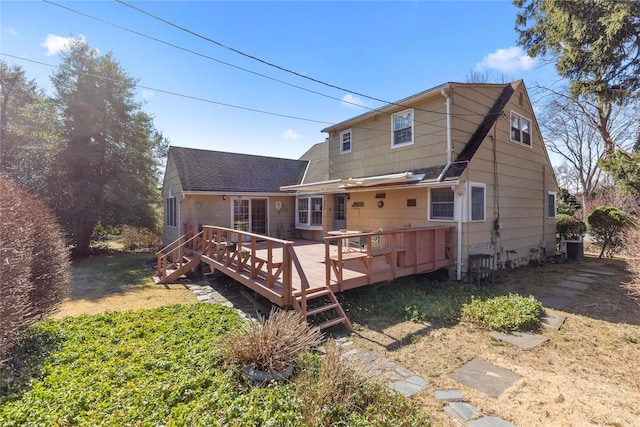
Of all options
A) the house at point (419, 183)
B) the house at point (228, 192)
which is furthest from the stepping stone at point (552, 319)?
the house at point (228, 192)

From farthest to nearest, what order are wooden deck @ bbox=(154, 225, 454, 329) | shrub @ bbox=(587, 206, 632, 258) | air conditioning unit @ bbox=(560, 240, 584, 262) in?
air conditioning unit @ bbox=(560, 240, 584, 262) < shrub @ bbox=(587, 206, 632, 258) < wooden deck @ bbox=(154, 225, 454, 329)

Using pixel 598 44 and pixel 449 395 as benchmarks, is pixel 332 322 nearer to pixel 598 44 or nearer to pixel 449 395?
pixel 449 395

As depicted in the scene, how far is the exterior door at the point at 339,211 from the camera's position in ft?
38.6

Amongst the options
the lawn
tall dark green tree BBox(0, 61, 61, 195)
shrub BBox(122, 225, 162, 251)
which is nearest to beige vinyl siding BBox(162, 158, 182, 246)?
shrub BBox(122, 225, 162, 251)

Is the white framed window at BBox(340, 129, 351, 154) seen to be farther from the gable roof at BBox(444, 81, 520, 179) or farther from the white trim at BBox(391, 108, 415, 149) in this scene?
the gable roof at BBox(444, 81, 520, 179)

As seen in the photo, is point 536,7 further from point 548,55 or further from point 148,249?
point 148,249

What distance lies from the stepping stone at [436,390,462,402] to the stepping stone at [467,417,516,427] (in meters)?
0.35

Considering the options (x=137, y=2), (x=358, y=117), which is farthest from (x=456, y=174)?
(x=137, y=2)

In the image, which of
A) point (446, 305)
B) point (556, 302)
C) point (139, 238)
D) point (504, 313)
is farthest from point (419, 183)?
point (139, 238)

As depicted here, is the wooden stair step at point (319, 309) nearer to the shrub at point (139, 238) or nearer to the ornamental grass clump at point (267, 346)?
the ornamental grass clump at point (267, 346)

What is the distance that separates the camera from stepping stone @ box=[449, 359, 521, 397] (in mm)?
3539

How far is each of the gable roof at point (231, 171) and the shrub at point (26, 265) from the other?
6.07 metres

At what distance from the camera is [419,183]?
8.32 metres

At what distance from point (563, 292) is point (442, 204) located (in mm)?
3684
